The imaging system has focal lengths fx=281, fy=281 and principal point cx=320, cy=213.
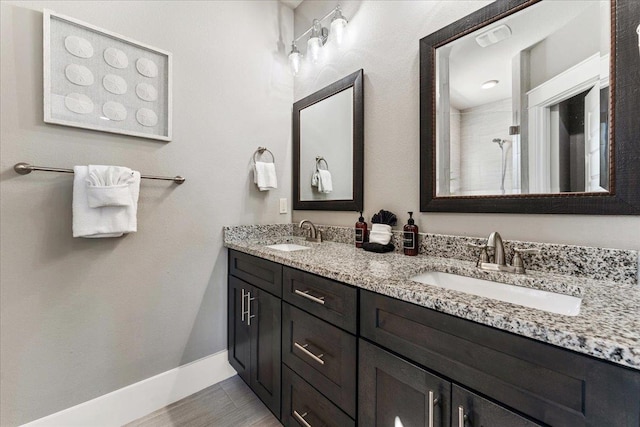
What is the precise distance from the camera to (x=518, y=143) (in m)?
1.14

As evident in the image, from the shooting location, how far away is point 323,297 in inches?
43.3

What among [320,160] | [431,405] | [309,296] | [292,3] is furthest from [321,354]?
[292,3]

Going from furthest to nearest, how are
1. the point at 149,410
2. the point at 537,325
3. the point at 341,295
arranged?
the point at 149,410, the point at 341,295, the point at 537,325

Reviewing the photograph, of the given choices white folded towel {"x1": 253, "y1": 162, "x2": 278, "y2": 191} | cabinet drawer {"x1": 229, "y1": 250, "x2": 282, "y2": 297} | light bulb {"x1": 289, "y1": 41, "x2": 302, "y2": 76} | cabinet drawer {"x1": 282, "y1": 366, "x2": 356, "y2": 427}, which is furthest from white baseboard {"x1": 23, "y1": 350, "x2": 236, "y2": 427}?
light bulb {"x1": 289, "y1": 41, "x2": 302, "y2": 76}

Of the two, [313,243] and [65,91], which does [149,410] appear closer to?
[313,243]

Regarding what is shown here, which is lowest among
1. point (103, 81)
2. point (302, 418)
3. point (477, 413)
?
point (302, 418)

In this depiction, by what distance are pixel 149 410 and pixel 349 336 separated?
138 centimetres

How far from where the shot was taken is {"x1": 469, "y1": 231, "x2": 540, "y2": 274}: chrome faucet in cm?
103

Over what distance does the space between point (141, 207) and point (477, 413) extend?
1.70m

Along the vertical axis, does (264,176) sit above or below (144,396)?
above

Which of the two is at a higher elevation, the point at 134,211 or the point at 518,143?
the point at 518,143

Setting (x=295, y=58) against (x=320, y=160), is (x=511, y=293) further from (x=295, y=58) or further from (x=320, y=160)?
(x=295, y=58)

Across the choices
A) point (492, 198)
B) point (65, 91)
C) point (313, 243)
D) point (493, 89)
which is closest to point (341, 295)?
point (492, 198)

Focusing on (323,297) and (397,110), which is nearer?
(323,297)
